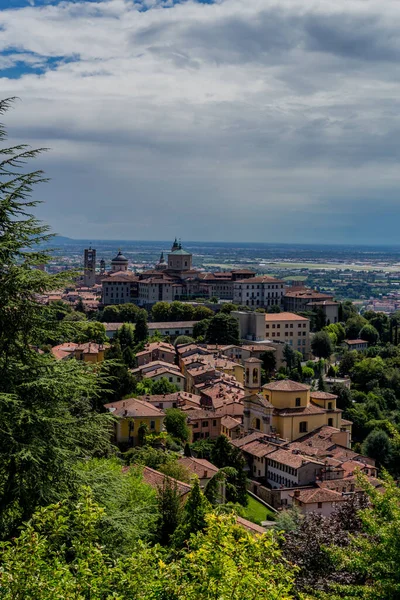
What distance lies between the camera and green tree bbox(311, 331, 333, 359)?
180 feet

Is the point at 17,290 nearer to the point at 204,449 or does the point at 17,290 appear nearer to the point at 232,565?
the point at 232,565

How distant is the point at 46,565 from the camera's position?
5.78 m

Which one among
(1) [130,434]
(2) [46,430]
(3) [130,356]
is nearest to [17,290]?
(2) [46,430]

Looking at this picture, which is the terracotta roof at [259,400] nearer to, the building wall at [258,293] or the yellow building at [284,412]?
the yellow building at [284,412]

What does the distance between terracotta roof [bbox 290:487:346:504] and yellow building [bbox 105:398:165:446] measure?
722cm

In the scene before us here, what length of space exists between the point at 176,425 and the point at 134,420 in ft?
7.00

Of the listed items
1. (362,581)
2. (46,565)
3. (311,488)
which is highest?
(46,565)

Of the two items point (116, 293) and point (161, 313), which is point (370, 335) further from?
point (116, 293)

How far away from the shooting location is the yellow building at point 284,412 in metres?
32.2

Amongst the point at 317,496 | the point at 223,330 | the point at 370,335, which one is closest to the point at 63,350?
the point at 223,330

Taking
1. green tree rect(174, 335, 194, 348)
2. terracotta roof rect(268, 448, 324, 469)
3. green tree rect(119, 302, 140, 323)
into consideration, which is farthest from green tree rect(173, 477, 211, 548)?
green tree rect(119, 302, 140, 323)

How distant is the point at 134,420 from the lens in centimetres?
2898

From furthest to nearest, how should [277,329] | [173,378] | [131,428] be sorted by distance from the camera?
[277,329] → [173,378] → [131,428]

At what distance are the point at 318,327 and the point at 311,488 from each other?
3577 cm
